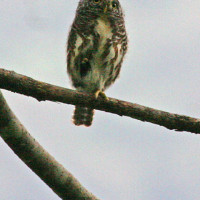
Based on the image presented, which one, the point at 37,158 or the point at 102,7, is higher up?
the point at 102,7

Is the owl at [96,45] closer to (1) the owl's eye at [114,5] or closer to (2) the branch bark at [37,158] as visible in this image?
(1) the owl's eye at [114,5]

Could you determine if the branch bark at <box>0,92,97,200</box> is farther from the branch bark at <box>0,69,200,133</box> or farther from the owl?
the owl

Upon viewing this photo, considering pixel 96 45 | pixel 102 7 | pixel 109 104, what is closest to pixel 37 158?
pixel 109 104

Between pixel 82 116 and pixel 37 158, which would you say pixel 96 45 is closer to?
pixel 82 116

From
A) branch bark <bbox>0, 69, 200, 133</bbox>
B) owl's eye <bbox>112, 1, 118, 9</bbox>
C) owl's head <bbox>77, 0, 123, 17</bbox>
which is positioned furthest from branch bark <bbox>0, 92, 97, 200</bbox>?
owl's eye <bbox>112, 1, 118, 9</bbox>

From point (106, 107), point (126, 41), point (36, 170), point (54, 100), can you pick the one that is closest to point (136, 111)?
point (106, 107)

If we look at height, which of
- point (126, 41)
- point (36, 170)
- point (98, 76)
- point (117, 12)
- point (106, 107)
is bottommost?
point (36, 170)

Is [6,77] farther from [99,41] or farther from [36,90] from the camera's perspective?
[99,41]
